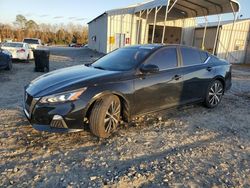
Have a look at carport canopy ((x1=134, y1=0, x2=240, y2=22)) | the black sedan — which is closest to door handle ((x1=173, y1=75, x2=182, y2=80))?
the black sedan

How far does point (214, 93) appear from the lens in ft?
19.2

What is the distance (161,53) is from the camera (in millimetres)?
4652

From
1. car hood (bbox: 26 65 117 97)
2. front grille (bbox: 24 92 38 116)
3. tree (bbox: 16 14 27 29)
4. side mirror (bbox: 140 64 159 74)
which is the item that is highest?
tree (bbox: 16 14 27 29)

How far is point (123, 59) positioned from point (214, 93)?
2.67m

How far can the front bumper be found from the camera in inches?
136

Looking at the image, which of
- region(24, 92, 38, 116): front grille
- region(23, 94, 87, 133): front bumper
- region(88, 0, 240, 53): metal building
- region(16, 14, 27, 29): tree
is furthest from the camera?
region(16, 14, 27, 29): tree

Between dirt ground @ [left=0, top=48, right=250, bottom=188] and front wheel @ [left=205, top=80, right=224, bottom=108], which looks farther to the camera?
front wheel @ [left=205, top=80, right=224, bottom=108]

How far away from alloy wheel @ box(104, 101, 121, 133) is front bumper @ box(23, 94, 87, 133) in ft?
1.50

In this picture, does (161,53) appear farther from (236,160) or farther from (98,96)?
(236,160)

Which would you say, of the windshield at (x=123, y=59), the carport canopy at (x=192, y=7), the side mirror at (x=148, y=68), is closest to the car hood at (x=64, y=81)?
the windshield at (x=123, y=59)

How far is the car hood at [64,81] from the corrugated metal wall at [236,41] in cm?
2077

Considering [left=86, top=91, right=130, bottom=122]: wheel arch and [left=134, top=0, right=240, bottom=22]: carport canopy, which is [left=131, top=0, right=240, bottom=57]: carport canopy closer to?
[left=134, top=0, right=240, bottom=22]: carport canopy

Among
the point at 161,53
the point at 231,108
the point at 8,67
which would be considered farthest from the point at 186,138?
the point at 8,67

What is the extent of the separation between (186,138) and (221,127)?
107 centimetres
